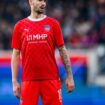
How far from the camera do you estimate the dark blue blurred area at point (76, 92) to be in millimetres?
14328

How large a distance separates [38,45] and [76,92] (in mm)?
6459

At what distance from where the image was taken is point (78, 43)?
17.5m

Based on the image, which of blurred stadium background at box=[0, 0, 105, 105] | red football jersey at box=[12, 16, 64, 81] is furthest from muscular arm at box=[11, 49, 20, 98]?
blurred stadium background at box=[0, 0, 105, 105]

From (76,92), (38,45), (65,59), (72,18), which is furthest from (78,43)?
(38,45)

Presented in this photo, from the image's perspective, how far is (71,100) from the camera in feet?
47.3

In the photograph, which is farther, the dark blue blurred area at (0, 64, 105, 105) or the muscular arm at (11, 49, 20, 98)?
the dark blue blurred area at (0, 64, 105, 105)

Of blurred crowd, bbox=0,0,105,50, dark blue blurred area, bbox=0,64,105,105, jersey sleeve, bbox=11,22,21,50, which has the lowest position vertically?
dark blue blurred area, bbox=0,64,105,105

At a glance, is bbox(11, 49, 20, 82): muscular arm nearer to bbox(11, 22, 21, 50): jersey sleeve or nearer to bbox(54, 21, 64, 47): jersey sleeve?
bbox(11, 22, 21, 50): jersey sleeve

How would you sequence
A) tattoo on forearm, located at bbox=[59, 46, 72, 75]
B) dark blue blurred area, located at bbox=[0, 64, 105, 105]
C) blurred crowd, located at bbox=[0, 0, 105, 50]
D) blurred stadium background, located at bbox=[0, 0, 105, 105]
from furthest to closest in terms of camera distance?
blurred crowd, located at bbox=[0, 0, 105, 50] < blurred stadium background, located at bbox=[0, 0, 105, 105] < dark blue blurred area, located at bbox=[0, 64, 105, 105] < tattoo on forearm, located at bbox=[59, 46, 72, 75]

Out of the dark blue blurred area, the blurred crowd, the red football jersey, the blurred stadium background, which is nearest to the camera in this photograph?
the red football jersey

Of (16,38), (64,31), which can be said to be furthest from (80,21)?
(16,38)

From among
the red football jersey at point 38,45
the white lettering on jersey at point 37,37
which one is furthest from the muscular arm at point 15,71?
the white lettering on jersey at point 37,37

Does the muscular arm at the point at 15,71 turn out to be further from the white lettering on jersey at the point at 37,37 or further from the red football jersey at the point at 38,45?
the white lettering on jersey at the point at 37,37

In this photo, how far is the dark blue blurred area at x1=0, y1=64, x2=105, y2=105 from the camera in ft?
47.0
